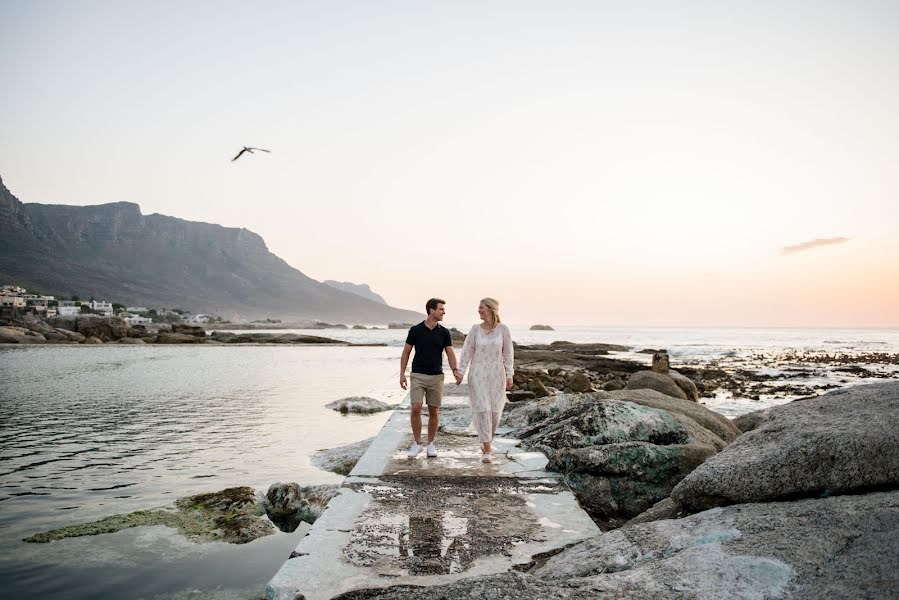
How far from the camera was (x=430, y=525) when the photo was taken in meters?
5.09

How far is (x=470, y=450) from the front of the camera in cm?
848

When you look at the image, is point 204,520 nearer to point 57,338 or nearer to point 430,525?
point 430,525

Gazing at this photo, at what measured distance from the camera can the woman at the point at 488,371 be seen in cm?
786

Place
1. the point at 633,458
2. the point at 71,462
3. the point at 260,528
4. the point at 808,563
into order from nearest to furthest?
1. the point at 808,563
2. the point at 633,458
3. the point at 260,528
4. the point at 71,462

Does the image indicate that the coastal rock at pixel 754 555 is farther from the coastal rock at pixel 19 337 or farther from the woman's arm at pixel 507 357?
the coastal rock at pixel 19 337

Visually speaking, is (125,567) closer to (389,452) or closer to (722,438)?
(389,452)

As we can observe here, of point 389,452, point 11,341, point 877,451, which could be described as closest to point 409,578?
point 877,451

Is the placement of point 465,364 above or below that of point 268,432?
above

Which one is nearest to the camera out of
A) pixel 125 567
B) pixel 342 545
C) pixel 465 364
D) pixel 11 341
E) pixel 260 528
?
pixel 342 545

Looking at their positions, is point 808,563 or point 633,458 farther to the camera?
point 633,458

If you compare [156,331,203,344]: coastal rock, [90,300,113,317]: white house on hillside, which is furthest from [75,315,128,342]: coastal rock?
[90,300,113,317]: white house on hillside

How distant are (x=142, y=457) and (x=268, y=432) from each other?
128 inches

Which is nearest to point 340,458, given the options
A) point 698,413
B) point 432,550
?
point 698,413

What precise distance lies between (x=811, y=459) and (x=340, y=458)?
854 cm
